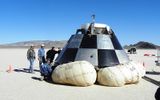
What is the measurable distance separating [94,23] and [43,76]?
382 centimetres

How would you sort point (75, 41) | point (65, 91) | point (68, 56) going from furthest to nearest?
point (75, 41)
point (68, 56)
point (65, 91)

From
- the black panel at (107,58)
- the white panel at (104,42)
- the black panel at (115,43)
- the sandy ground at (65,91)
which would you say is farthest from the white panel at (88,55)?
the sandy ground at (65,91)

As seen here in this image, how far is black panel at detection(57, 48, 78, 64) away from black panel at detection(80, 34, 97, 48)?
50 cm

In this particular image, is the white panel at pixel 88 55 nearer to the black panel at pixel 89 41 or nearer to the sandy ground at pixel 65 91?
the black panel at pixel 89 41

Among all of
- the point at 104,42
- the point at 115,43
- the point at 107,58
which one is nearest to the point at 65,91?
the point at 107,58

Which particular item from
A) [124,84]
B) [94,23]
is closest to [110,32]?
[94,23]

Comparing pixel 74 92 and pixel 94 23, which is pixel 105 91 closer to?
pixel 74 92

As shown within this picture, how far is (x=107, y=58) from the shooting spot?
16.2 metres

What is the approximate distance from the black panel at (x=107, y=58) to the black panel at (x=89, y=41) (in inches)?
20.1

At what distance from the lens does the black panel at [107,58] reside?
15984mm

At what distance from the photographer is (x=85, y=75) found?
45.8 ft

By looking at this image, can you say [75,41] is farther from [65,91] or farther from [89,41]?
[65,91]

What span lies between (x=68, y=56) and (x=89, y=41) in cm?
123

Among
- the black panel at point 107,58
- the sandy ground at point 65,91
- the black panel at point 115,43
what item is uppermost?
the black panel at point 115,43
